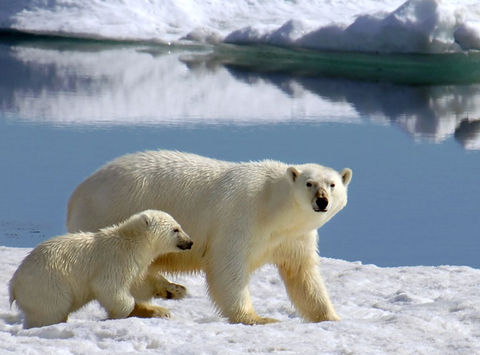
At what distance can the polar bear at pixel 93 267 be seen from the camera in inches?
205

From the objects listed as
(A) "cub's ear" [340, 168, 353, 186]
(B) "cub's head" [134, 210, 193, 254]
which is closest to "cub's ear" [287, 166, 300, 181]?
(A) "cub's ear" [340, 168, 353, 186]

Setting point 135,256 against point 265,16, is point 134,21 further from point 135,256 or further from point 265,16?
point 135,256

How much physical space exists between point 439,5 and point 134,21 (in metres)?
5.80

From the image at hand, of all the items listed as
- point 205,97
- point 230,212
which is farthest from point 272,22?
point 230,212

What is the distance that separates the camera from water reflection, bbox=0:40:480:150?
13.9 m

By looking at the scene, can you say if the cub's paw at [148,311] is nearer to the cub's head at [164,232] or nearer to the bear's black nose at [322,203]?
the cub's head at [164,232]

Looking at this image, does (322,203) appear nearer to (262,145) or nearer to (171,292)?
(171,292)

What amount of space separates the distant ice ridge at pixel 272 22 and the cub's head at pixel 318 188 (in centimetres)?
1190

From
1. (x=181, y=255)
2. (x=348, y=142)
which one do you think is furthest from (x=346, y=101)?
(x=181, y=255)

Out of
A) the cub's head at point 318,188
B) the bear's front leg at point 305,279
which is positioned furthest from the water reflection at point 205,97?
the cub's head at point 318,188

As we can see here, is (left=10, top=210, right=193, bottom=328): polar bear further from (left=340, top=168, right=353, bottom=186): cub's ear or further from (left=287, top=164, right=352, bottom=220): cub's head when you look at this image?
(left=340, top=168, right=353, bottom=186): cub's ear

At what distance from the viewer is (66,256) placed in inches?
208

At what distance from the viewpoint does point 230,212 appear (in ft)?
19.0

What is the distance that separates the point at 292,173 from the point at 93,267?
1261 millimetres
